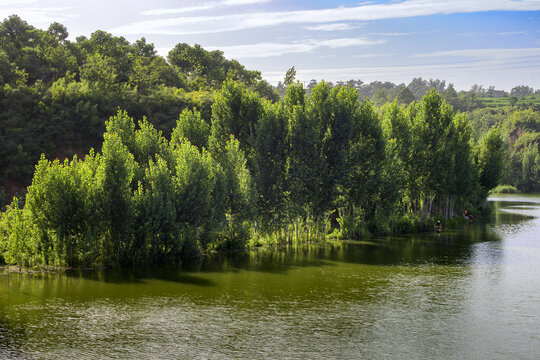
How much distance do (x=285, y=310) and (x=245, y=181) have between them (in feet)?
63.8

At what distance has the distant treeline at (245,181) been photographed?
36250 millimetres

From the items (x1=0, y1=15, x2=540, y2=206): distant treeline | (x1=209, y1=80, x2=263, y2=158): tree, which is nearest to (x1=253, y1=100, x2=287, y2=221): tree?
(x1=209, y1=80, x2=263, y2=158): tree

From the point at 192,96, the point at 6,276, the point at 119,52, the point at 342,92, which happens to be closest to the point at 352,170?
the point at 342,92

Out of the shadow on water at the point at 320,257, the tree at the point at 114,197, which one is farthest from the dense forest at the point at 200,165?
the shadow on water at the point at 320,257

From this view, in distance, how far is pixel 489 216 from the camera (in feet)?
261

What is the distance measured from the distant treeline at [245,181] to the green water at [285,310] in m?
3.12

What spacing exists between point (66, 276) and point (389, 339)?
2338cm

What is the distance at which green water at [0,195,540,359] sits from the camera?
2295 centimetres

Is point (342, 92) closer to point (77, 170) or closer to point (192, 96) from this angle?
point (77, 170)

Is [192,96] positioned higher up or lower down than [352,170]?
higher up

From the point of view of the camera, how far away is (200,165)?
138 feet

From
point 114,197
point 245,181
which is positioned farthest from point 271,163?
point 114,197

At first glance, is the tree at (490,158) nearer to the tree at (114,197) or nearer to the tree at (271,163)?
the tree at (271,163)

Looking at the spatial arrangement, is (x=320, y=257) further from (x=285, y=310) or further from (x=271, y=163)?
(x=285, y=310)
